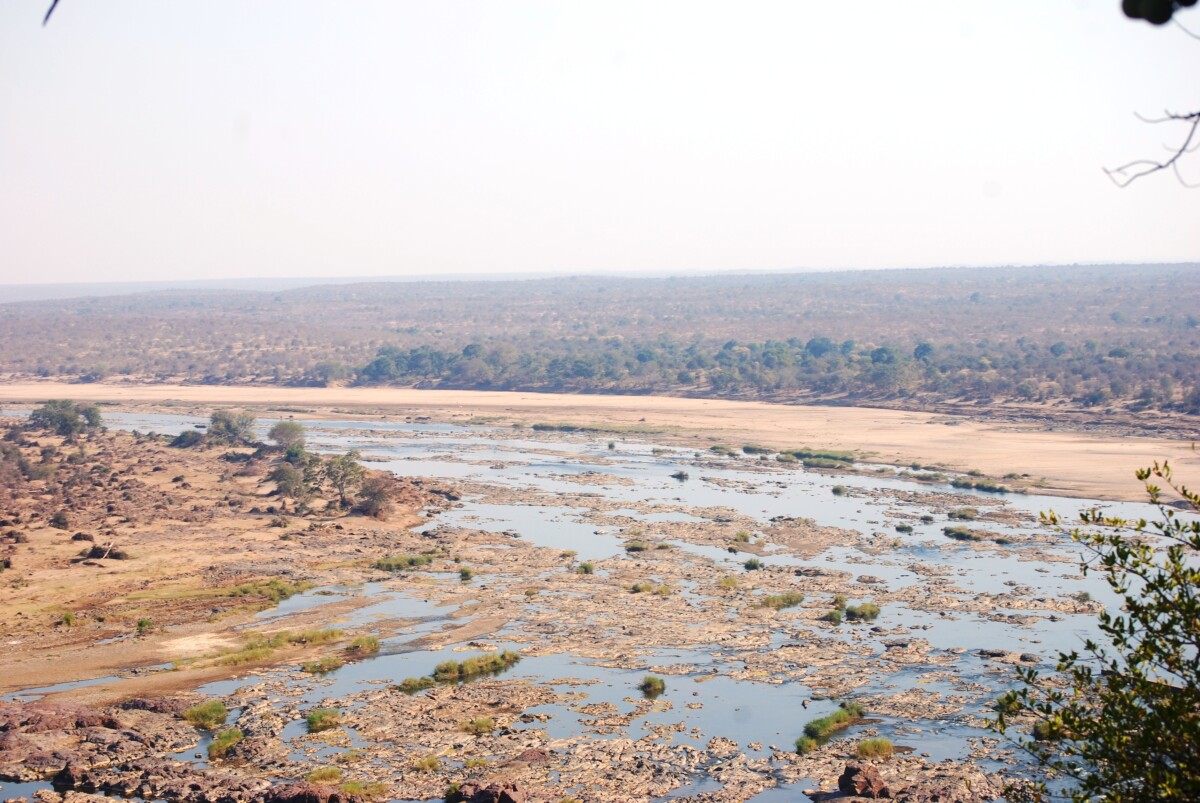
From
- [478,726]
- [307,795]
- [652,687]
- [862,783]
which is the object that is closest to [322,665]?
[478,726]

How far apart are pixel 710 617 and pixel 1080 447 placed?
36249 mm

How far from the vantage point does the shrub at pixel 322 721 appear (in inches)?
882

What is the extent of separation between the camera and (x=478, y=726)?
2252 cm

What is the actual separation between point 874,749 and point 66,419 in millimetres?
56419

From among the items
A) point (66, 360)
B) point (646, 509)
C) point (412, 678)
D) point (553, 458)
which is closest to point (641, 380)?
point (553, 458)

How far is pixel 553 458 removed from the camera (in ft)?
198

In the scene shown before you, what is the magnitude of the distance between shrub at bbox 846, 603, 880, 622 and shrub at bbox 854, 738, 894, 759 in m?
8.81

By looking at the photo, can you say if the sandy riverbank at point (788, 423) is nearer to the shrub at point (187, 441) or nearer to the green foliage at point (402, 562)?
the shrub at point (187, 441)

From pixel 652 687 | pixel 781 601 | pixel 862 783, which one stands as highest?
pixel 862 783

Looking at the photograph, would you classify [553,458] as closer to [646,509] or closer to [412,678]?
[646,509]

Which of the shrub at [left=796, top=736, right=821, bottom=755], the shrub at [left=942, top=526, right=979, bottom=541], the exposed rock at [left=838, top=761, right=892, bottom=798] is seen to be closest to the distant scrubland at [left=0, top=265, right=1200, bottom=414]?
the shrub at [left=942, top=526, right=979, bottom=541]

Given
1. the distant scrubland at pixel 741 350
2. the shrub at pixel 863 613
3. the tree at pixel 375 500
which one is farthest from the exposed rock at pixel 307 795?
the distant scrubland at pixel 741 350

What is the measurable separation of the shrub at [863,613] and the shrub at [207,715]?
1552cm

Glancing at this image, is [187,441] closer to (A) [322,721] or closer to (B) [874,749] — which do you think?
(A) [322,721]
